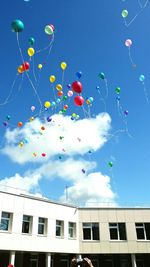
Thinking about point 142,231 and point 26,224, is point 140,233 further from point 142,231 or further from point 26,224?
point 26,224

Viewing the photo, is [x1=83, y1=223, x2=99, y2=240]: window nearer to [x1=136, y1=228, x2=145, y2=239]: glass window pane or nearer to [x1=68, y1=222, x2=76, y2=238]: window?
[x1=68, y1=222, x2=76, y2=238]: window

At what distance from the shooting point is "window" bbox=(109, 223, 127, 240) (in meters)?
22.6

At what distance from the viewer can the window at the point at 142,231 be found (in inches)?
888

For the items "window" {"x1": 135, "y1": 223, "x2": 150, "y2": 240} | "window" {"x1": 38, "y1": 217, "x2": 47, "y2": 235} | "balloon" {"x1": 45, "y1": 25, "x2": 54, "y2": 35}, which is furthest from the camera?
"window" {"x1": 135, "y1": 223, "x2": 150, "y2": 240}

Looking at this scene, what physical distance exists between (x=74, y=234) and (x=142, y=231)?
17.3ft

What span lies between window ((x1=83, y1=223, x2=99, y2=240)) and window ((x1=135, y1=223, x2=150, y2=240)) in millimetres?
3113

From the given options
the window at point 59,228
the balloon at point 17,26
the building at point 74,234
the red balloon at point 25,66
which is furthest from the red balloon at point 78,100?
the window at point 59,228

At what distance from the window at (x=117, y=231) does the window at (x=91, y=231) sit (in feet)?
3.58

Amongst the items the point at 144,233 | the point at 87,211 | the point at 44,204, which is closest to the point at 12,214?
the point at 44,204

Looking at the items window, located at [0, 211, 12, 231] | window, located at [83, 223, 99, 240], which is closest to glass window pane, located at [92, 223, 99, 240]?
window, located at [83, 223, 99, 240]

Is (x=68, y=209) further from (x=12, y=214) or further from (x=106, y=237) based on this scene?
(x=12, y=214)

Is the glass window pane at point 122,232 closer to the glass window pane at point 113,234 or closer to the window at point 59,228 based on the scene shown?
the glass window pane at point 113,234

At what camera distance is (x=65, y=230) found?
71.4ft

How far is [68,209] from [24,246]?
503 centimetres
